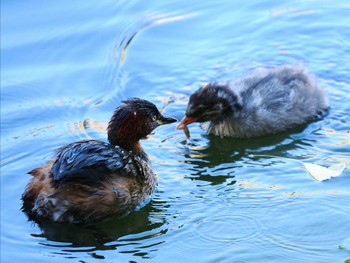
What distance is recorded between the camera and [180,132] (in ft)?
31.3

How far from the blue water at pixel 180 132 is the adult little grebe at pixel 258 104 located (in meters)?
0.17

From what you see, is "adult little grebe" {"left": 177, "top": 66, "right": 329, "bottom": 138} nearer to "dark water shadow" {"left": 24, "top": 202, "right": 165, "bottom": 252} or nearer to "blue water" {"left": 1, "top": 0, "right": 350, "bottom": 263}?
"blue water" {"left": 1, "top": 0, "right": 350, "bottom": 263}

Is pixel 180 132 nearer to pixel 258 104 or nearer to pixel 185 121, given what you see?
pixel 185 121

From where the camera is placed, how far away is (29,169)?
348 inches

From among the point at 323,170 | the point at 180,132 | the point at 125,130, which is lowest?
the point at 323,170

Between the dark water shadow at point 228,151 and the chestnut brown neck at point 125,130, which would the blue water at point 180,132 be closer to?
the dark water shadow at point 228,151

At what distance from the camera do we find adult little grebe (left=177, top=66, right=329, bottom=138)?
9.35m

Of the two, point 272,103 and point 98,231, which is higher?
point 272,103

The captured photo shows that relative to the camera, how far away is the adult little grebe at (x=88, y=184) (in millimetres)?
7715

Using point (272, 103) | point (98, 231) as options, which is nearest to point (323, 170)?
point (272, 103)

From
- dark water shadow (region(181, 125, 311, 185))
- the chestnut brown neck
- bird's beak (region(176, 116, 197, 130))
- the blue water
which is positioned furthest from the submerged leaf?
the chestnut brown neck

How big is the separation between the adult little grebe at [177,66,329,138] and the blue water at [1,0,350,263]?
0.17 meters

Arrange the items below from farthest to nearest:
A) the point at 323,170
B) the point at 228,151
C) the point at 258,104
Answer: the point at 258,104, the point at 228,151, the point at 323,170

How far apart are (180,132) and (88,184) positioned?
2.01 m
